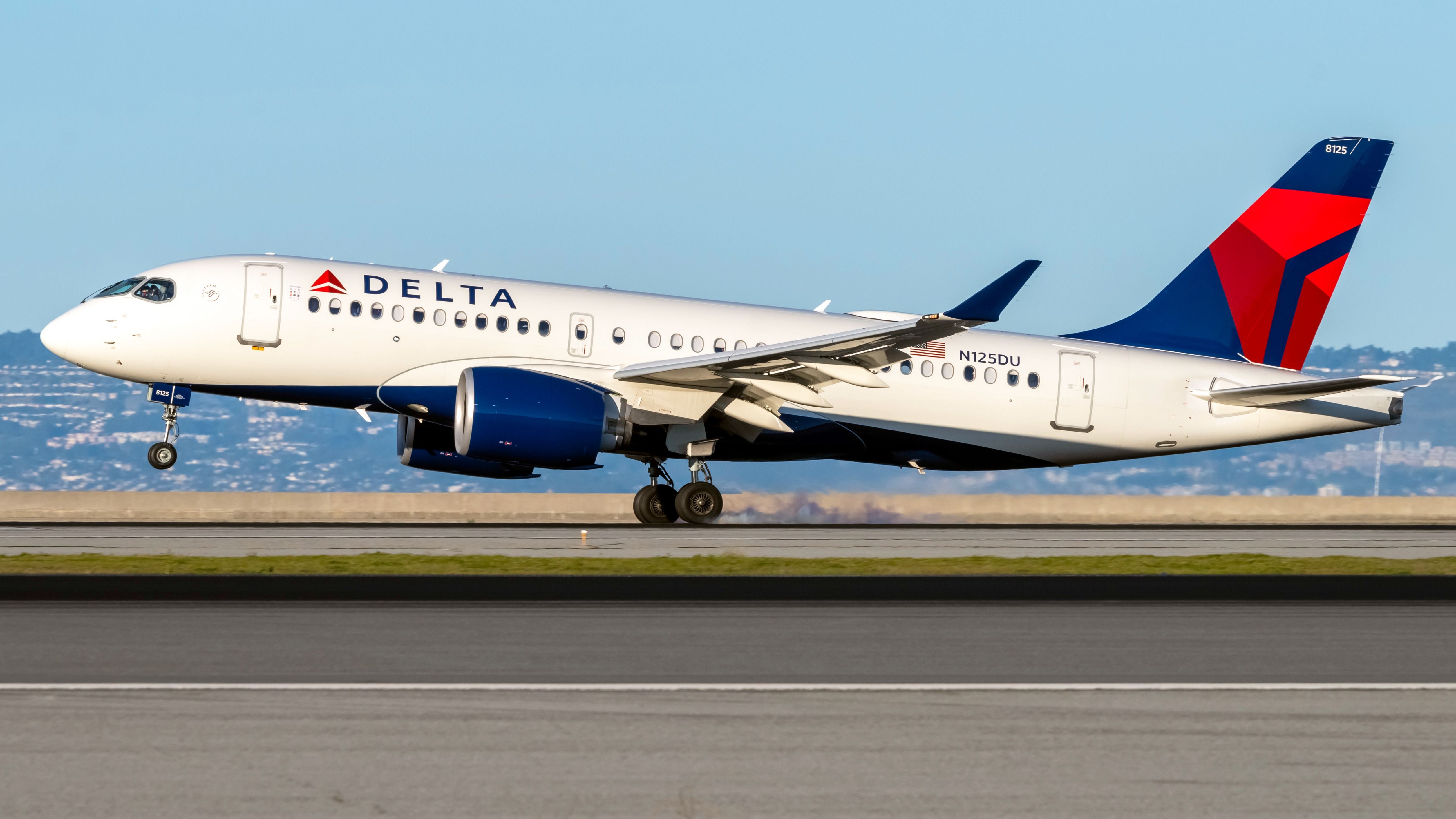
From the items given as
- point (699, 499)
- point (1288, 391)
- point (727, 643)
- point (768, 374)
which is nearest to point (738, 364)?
point (768, 374)

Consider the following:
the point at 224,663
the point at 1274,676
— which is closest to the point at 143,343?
the point at 224,663

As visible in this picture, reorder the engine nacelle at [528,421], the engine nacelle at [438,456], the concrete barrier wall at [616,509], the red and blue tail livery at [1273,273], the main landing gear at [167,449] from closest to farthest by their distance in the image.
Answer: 1. the engine nacelle at [528,421]
2. the main landing gear at [167,449]
3. the engine nacelle at [438,456]
4. the red and blue tail livery at [1273,273]
5. the concrete barrier wall at [616,509]

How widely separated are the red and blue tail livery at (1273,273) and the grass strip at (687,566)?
36.3ft

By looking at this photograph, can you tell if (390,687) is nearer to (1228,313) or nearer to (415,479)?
(1228,313)

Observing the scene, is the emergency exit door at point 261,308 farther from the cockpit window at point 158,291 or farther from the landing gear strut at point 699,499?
the landing gear strut at point 699,499

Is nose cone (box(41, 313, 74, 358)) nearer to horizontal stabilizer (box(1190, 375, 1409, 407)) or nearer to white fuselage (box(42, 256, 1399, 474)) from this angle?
white fuselage (box(42, 256, 1399, 474))

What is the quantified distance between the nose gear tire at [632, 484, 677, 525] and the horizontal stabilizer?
35.7 feet

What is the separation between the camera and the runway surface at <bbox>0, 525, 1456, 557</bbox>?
816 inches

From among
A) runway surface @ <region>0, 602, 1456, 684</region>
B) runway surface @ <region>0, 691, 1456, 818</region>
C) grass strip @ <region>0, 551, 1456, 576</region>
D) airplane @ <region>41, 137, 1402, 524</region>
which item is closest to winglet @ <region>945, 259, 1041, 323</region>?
airplane @ <region>41, 137, 1402, 524</region>

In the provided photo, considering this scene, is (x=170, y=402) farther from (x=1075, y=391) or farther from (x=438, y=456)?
(x=1075, y=391)

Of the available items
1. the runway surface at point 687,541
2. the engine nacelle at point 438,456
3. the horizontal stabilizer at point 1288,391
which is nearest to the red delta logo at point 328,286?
the engine nacelle at point 438,456

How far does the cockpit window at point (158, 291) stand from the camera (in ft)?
84.8

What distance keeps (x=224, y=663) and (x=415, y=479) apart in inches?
6496

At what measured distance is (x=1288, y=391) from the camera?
1129 inches
